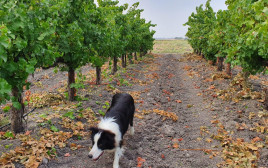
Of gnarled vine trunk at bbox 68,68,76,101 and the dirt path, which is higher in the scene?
gnarled vine trunk at bbox 68,68,76,101

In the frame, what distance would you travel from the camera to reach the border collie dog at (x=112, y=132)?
5406 millimetres

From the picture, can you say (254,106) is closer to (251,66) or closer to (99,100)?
(251,66)

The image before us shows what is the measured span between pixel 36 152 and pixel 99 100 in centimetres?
585

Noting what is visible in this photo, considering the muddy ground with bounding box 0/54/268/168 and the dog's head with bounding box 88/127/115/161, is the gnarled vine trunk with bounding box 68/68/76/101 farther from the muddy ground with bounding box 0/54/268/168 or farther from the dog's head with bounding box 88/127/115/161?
the dog's head with bounding box 88/127/115/161

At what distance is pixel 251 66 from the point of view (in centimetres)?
945

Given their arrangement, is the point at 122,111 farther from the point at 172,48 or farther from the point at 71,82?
the point at 172,48

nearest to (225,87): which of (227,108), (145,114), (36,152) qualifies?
(227,108)

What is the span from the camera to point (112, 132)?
5598mm

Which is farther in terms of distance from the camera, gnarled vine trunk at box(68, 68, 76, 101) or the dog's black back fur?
gnarled vine trunk at box(68, 68, 76, 101)

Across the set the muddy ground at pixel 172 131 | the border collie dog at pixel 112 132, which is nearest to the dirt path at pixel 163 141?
the muddy ground at pixel 172 131

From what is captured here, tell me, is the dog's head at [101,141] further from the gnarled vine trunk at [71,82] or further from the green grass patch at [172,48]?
the green grass patch at [172,48]

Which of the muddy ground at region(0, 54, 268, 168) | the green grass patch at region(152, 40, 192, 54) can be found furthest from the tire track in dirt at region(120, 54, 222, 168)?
the green grass patch at region(152, 40, 192, 54)

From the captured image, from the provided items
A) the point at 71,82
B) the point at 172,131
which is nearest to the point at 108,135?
the point at 172,131

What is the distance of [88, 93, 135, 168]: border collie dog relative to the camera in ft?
17.7
